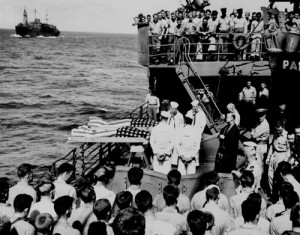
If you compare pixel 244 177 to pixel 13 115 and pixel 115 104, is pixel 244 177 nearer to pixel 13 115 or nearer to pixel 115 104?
pixel 13 115

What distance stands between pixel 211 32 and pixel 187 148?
7414mm

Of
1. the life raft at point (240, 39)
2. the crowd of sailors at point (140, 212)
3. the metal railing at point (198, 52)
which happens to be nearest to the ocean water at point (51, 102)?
the metal railing at point (198, 52)

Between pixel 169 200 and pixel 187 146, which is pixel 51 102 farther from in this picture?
pixel 169 200

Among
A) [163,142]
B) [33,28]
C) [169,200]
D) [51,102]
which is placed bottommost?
[51,102]

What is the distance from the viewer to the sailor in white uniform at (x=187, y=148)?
8.43 meters

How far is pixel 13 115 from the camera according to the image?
3647 cm

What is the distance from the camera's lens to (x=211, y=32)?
47.8ft

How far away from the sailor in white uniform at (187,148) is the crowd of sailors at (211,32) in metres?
6.46

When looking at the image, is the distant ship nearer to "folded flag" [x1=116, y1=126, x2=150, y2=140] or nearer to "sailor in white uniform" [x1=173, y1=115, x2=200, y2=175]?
"folded flag" [x1=116, y1=126, x2=150, y2=140]

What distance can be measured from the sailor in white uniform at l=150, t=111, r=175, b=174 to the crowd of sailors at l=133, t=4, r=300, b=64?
638 cm

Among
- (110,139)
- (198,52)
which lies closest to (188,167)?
(110,139)

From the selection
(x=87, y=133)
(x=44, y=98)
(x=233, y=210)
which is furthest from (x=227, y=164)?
(x=44, y=98)

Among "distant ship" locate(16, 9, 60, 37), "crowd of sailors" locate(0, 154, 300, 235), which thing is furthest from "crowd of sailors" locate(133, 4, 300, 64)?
"distant ship" locate(16, 9, 60, 37)

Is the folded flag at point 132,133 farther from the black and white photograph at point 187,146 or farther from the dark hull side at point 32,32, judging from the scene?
the dark hull side at point 32,32
